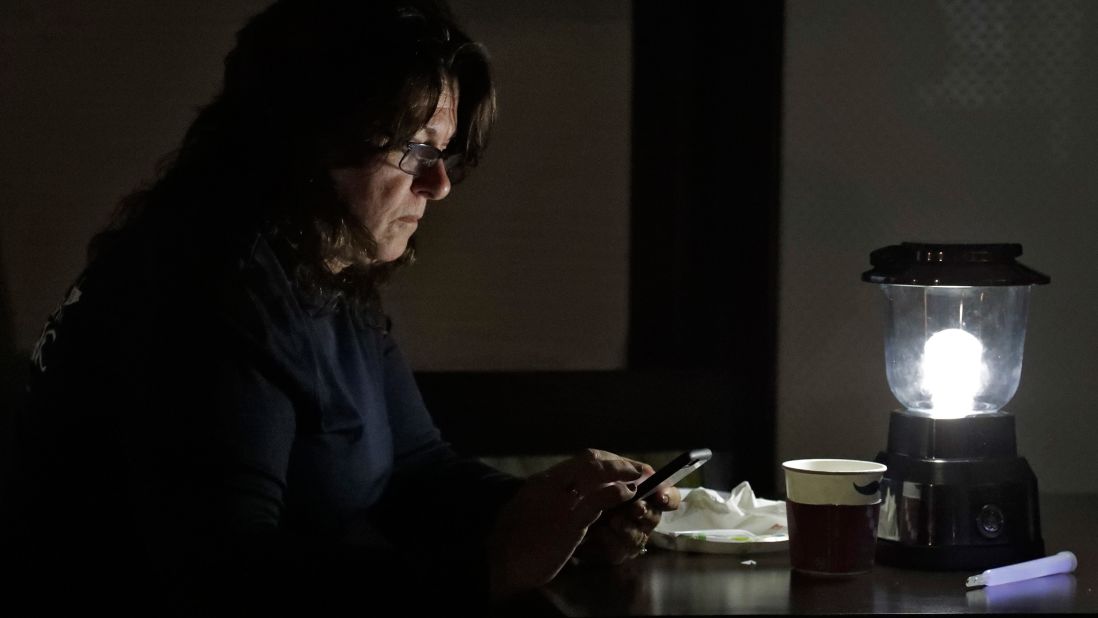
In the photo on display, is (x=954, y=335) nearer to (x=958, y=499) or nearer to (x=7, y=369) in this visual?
(x=958, y=499)

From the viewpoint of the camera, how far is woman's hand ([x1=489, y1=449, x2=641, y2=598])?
45.5 inches

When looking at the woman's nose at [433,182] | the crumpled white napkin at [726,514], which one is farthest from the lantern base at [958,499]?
the woman's nose at [433,182]

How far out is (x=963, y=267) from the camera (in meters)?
1.31

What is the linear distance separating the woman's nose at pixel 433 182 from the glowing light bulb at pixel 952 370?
63 cm

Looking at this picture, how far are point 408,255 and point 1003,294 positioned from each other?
30.9 inches

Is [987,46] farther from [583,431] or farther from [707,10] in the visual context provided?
[583,431]

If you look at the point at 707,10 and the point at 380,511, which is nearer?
the point at 380,511

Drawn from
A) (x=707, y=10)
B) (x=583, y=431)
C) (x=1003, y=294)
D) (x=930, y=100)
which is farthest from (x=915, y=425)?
(x=707, y=10)

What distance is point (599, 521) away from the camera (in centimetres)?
127

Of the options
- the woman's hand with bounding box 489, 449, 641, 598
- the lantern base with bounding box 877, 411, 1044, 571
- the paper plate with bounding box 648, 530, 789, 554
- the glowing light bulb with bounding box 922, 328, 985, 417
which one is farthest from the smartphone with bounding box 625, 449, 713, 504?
the glowing light bulb with bounding box 922, 328, 985, 417

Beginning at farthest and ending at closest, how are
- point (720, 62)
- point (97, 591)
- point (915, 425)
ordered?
point (720, 62)
point (915, 425)
point (97, 591)

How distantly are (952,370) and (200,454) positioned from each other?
0.89m

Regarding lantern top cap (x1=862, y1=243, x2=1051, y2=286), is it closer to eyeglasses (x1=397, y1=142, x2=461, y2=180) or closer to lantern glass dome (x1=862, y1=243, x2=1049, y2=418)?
lantern glass dome (x1=862, y1=243, x2=1049, y2=418)

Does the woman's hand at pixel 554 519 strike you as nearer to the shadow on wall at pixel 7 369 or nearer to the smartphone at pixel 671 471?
the smartphone at pixel 671 471
